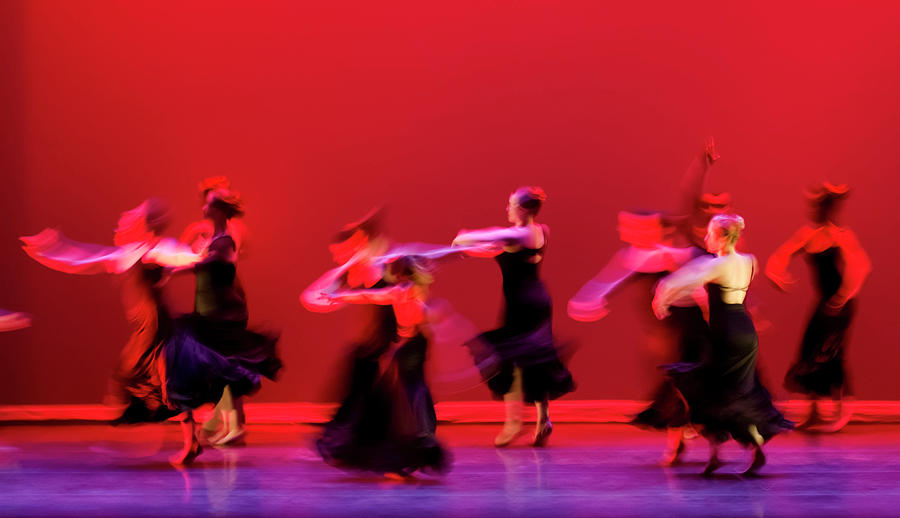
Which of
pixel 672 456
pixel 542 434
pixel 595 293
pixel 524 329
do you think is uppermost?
pixel 595 293

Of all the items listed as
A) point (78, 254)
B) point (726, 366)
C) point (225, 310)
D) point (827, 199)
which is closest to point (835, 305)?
point (827, 199)

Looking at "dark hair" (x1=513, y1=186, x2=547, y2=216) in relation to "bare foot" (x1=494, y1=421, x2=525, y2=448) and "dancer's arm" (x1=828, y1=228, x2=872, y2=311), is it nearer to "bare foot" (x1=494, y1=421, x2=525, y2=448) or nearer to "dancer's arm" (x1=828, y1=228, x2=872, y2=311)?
"bare foot" (x1=494, y1=421, x2=525, y2=448)

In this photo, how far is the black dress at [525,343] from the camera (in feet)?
20.3

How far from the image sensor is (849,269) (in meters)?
6.68

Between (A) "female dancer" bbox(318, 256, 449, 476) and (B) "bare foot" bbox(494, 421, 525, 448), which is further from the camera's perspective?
(B) "bare foot" bbox(494, 421, 525, 448)

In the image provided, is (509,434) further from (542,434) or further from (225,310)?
(225,310)

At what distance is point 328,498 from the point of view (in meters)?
4.74

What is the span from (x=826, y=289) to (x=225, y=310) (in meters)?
3.72

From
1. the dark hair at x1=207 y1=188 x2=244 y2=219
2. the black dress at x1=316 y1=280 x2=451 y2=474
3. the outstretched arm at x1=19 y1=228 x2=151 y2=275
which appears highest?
the dark hair at x1=207 y1=188 x2=244 y2=219

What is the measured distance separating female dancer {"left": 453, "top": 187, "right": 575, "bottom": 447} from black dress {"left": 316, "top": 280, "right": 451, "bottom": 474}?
3.26 feet

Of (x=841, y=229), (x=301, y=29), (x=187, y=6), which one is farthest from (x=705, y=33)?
(x=187, y=6)

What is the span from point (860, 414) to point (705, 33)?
2852mm

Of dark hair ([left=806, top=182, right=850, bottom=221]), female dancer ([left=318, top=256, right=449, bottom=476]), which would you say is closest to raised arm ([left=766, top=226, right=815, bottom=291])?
dark hair ([left=806, top=182, right=850, bottom=221])

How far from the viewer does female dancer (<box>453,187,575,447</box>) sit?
6.19m
